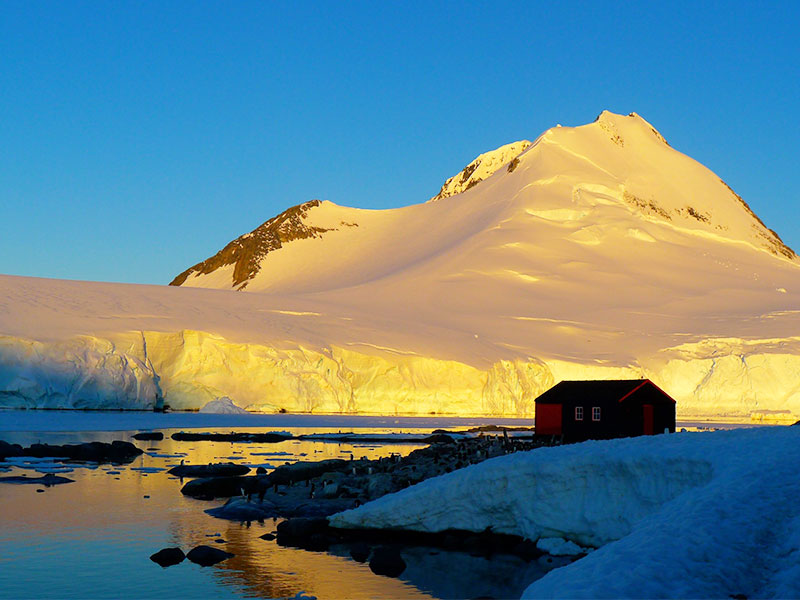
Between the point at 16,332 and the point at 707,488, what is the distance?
1979 inches

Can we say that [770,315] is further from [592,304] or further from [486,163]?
[486,163]

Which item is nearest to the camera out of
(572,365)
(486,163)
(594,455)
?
(594,455)

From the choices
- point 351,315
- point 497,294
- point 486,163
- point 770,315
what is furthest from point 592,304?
point 486,163

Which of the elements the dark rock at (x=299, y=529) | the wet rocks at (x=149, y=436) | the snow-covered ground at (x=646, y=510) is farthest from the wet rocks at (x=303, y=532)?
the wet rocks at (x=149, y=436)

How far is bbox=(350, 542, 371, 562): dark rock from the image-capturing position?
1511cm

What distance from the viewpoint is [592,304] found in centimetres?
8781

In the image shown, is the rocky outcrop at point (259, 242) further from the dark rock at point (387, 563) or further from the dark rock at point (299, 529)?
the dark rock at point (387, 563)

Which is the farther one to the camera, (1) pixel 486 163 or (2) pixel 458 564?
(1) pixel 486 163

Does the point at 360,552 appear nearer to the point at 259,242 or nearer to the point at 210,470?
the point at 210,470

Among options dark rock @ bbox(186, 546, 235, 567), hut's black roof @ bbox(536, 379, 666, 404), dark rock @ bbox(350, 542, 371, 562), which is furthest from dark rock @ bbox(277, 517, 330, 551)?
hut's black roof @ bbox(536, 379, 666, 404)

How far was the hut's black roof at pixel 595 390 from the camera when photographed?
32438 mm

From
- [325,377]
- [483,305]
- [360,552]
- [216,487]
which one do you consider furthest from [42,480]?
[483,305]

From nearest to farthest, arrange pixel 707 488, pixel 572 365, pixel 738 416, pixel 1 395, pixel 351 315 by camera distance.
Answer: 1. pixel 707 488
2. pixel 1 395
3. pixel 738 416
4. pixel 572 365
5. pixel 351 315

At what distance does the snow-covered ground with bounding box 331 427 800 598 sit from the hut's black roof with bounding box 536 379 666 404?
16965mm
